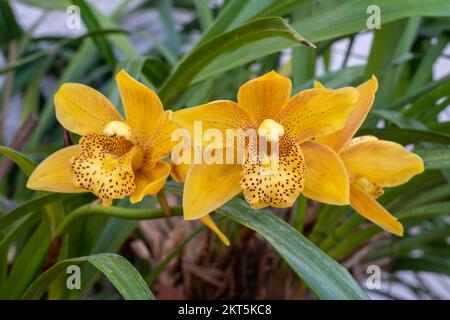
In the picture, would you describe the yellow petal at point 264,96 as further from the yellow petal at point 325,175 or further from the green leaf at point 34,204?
the green leaf at point 34,204

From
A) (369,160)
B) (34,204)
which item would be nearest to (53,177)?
(34,204)

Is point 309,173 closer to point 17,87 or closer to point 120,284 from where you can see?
point 120,284

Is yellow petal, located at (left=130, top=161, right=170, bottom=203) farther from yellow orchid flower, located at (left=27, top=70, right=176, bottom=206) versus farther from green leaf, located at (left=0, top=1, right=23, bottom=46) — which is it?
green leaf, located at (left=0, top=1, right=23, bottom=46)

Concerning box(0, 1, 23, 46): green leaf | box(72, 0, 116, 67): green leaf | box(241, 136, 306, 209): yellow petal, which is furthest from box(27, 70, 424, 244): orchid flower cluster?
box(0, 1, 23, 46): green leaf

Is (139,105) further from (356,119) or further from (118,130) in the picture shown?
(356,119)

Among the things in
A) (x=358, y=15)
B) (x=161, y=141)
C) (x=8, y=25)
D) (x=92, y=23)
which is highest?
(x=8, y=25)

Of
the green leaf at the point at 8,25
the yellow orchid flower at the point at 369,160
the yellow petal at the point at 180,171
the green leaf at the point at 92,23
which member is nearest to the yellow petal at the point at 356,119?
the yellow orchid flower at the point at 369,160
